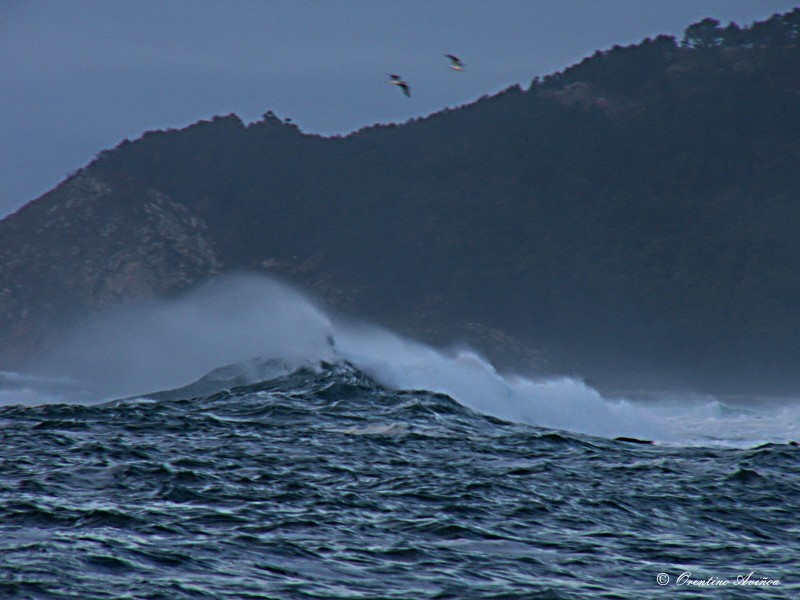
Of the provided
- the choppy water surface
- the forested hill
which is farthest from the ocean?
the forested hill

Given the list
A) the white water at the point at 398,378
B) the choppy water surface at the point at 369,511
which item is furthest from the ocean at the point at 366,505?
the white water at the point at 398,378

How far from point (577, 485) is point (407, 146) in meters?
148

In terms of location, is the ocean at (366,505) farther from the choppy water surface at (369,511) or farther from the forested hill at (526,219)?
the forested hill at (526,219)

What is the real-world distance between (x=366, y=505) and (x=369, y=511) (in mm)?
410

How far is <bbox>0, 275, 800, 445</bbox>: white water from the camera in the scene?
38.8m

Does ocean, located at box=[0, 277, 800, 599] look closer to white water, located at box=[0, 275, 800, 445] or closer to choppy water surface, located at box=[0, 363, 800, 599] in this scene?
choppy water surface, located at box=[0, 363, 800, 599]

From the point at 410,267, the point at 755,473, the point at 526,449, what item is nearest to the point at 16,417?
the point at 526,449

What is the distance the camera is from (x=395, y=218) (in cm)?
14825

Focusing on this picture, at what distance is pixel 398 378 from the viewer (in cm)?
3941

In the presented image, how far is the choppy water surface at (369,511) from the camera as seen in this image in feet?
43.9

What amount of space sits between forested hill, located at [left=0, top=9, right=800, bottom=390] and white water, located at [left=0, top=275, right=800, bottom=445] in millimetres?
16642

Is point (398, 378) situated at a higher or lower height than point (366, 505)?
higher

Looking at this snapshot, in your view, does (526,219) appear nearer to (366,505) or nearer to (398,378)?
(398,378)

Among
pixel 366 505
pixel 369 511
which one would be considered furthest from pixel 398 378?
pixel 369 511
